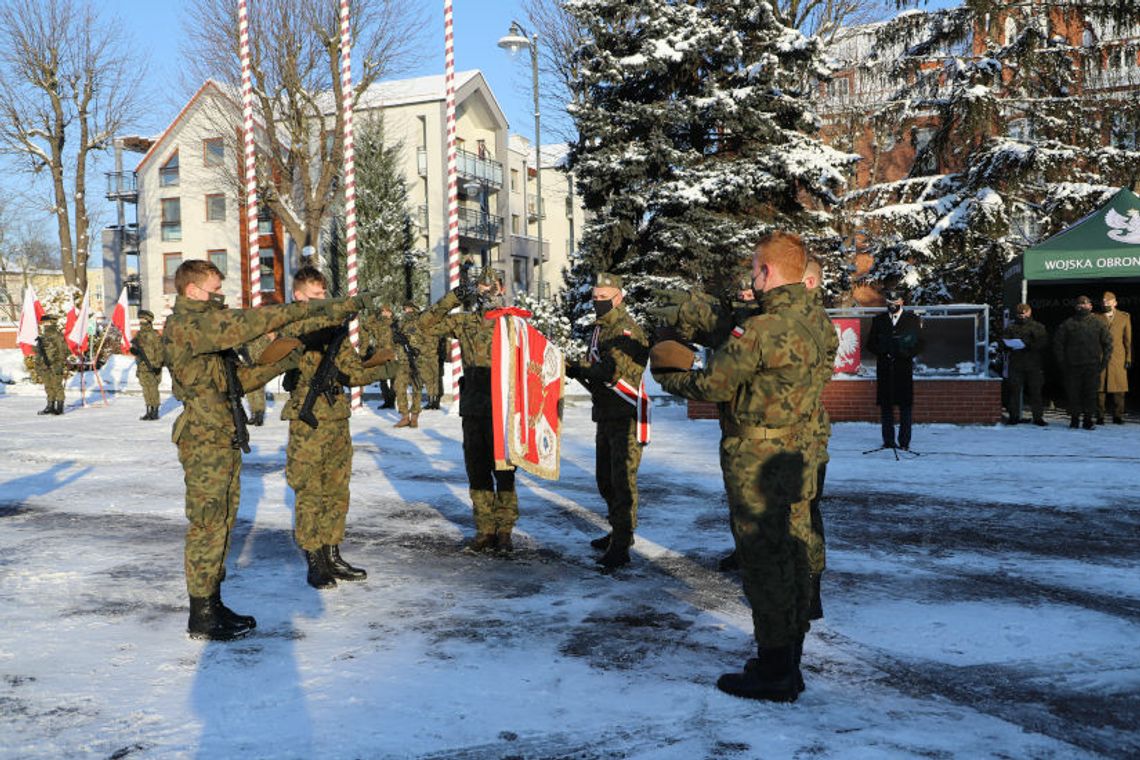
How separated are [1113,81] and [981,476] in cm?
1559

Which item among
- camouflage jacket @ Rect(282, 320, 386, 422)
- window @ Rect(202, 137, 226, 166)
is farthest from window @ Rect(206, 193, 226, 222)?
camouflage jacket @ Rect(282, 320, 386, 422)

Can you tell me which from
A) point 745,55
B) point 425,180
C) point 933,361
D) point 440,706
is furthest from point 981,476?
point 425,180

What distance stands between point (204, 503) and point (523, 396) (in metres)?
2.06

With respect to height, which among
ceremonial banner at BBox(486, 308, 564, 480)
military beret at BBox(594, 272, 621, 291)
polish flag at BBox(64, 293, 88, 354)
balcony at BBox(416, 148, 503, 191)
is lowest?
ceremonial banner at BBox(486, 308, 564, 480)

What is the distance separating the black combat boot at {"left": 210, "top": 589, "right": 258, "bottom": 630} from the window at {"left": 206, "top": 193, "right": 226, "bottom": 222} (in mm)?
42403

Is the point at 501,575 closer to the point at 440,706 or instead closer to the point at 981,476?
the point at 440,706

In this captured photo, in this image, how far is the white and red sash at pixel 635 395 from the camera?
247 inches

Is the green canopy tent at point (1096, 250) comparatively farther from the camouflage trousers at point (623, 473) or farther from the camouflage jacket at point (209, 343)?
the camouflage jacket at point (209, 343)

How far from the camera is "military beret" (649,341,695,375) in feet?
13.6

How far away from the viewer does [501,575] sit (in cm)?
622

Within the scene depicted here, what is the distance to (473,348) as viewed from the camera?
6.60 m

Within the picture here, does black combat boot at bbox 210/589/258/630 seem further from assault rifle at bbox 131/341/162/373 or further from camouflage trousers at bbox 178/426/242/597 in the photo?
assault rifle at bbox 131/341/162/373

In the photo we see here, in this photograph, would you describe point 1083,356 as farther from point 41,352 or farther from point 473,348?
point 41,352

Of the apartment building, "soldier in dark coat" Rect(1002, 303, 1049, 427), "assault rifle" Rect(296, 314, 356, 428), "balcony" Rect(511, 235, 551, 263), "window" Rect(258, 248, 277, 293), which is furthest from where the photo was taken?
"balcony" Rect(511, 235, 551, 263)
